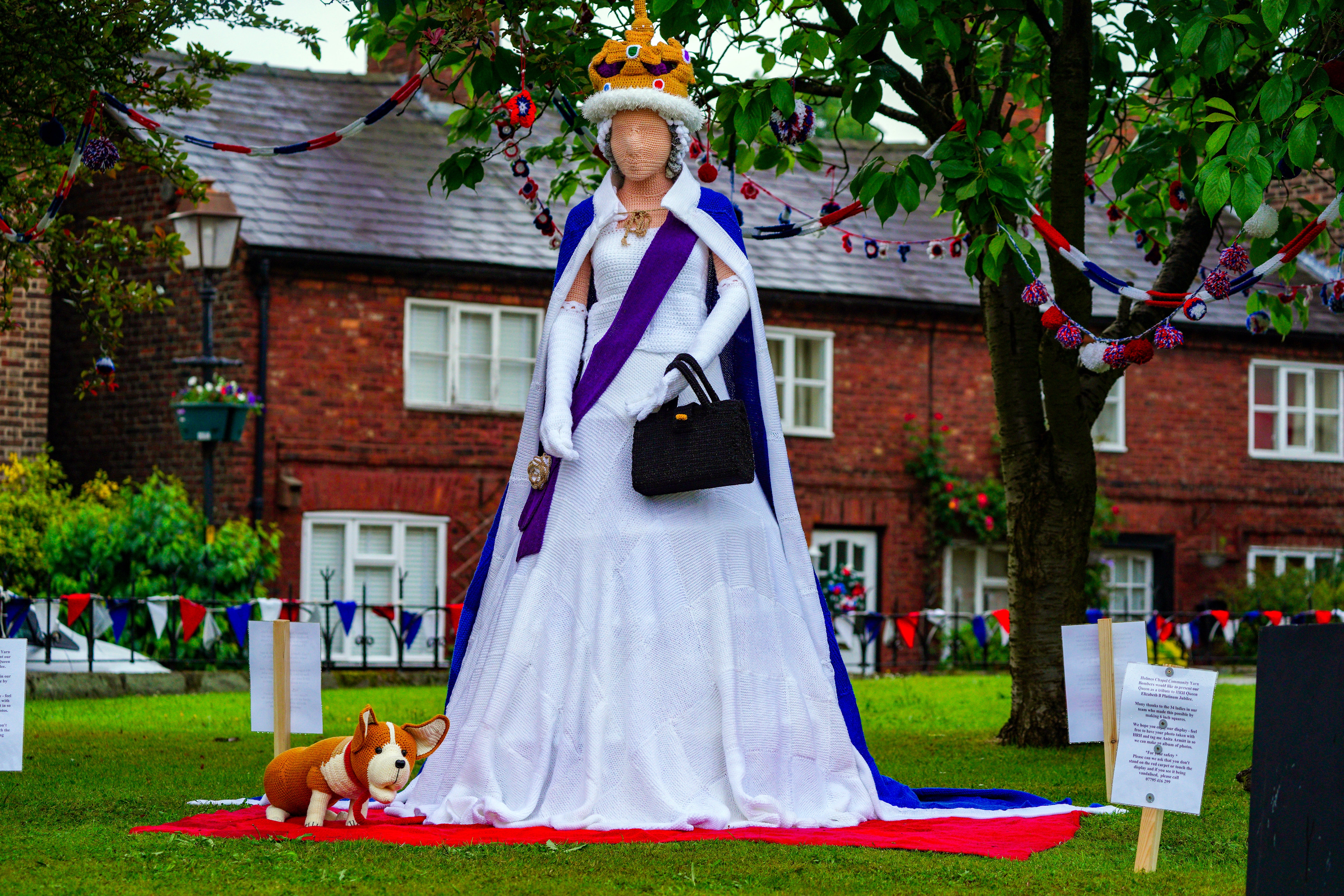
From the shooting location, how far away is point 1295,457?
2328cm

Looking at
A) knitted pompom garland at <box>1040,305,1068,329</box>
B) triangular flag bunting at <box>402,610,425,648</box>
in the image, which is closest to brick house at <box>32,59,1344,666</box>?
triangular flag bunting at <box>402,610,425,648</box>

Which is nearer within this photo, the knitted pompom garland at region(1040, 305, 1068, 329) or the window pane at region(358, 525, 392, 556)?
the knitted pompom garland at region(1040, 305, 1068, 329)

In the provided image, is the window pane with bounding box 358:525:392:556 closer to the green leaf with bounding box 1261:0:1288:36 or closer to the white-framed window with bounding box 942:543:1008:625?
the white-framed window with bounding box 942:543:1008:625

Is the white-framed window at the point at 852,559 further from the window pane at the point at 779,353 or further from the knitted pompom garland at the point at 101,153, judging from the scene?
the knitted pompom garland at the point at 101,153

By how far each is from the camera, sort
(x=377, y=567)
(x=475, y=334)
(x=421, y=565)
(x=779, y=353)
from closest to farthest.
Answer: (x=377, y=567) → (x=421, y=565) → (x=475, y=334) → (x=779, y=353)

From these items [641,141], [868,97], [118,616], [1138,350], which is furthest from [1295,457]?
[641,141]

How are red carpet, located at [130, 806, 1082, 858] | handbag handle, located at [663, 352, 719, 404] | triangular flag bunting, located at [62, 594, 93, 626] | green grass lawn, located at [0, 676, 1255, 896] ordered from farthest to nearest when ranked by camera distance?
triangular flag bunting, located at [62, 594, 93, 626] < handbag handle, located at [663, 352, 719, 404] < red carpet, located at [130, 806, 1082, 858] < green grass lawn, located at [0, 676, 1255, 896]

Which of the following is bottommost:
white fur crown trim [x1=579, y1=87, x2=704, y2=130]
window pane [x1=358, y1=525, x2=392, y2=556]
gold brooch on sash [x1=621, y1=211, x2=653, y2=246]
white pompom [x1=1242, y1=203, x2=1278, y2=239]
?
window pane [x1=358, y1=525, x2=392, y2=556]

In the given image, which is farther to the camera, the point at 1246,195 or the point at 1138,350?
the point at 1138,350

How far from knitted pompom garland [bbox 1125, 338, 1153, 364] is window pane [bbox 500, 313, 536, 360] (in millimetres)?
11977

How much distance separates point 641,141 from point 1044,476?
3731mm

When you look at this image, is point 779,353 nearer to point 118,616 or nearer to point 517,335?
point 517,335

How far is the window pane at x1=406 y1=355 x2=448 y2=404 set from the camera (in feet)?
62.4

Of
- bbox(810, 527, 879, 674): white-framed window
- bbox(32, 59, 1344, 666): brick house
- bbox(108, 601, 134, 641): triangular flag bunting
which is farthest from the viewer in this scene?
bbox(810, 527, 879, 674): white-framed window
